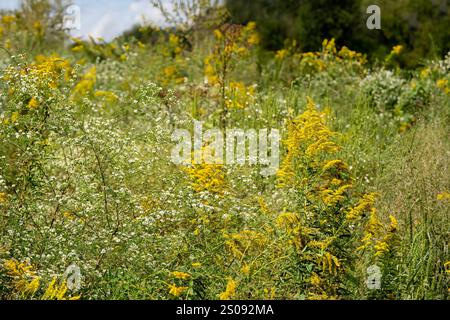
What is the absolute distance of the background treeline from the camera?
10.2 meters

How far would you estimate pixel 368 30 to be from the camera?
34.9ft

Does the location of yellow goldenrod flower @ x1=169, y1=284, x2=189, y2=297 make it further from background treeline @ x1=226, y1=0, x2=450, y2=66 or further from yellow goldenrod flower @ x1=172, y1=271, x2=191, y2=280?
background treeline @ x1=226, y1=0, x2=450, y2=66

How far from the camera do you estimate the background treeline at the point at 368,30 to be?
10.2 m

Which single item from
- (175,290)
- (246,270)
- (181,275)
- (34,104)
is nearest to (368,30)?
(34,104)

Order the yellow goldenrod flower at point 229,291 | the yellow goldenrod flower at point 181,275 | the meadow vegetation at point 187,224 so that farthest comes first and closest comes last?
the meadow vegetation at point 187,224 < the yellow goldenrod flower at point 181,275 < the yellow goldenrod flower at point 229,291

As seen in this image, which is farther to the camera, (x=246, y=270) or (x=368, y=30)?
(x=368, y=30)

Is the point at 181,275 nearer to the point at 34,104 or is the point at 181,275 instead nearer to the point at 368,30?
the point at 34,104

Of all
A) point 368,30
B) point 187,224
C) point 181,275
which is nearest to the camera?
point 181,275

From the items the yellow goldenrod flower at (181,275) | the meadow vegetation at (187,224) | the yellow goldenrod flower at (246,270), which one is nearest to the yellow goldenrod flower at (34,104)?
the meadow vegetation at (187,224)

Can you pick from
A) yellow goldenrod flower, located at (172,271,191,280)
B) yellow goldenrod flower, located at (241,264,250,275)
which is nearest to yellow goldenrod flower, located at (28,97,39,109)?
yellow goldenrod flower, located at (172,271,191,280)

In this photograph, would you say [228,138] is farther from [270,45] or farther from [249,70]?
[270,45]

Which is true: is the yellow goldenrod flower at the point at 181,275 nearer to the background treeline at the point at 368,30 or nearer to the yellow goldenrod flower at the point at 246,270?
the yellow goldenrod flower at the point at 246,270

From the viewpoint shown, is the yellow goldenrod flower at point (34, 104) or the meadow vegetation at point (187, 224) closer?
the meadow vegetation at point (187, 224)
